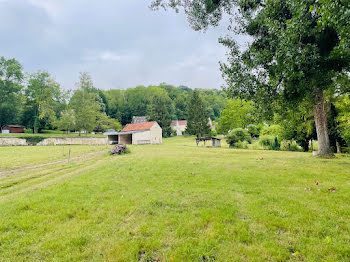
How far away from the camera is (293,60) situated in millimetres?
6586

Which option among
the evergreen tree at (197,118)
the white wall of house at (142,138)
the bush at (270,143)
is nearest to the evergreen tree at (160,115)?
the evergreen tree at (197,118)

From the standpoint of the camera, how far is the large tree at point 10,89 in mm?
42406

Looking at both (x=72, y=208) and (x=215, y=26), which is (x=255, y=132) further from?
(x=72, y=208)

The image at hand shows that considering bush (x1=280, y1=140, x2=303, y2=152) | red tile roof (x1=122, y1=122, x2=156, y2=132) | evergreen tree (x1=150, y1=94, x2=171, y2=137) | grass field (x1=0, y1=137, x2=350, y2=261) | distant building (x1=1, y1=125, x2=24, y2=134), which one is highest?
evergreen tree (x1=150, y1=94, x2=171, y2=137)

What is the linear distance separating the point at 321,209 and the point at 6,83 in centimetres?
6061

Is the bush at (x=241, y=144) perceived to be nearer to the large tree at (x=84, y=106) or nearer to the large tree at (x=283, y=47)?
the large tree at (x=283, y=47)

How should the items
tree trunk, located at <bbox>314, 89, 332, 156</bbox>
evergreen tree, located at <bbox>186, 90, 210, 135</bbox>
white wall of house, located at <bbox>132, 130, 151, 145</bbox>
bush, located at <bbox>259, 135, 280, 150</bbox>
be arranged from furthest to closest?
evergreen tree, located at <bbox>186, 90, 210, 135</bbox>
white wall of house, located at <bbox>132, 130, 151, 145</bbox>
bush, located at <bbox>259, 135, 280, 150</bbox>
tree trunk, located at <bbox>314, 89, 332, 156</bbox>

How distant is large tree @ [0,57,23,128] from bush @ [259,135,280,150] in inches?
2168

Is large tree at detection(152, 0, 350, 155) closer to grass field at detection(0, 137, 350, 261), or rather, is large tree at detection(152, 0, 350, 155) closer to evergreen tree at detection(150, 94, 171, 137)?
grass field at detection(0, 137, 350, 261)

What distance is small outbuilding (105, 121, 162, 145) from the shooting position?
115 ft

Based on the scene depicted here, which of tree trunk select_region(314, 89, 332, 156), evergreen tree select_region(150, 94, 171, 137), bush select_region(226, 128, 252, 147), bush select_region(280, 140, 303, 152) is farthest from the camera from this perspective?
evergreen tree select_region(150, 94, 171, 137)

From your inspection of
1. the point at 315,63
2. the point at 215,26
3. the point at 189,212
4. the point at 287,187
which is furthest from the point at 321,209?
the point at 215,26

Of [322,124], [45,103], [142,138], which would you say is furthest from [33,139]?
[322,124]

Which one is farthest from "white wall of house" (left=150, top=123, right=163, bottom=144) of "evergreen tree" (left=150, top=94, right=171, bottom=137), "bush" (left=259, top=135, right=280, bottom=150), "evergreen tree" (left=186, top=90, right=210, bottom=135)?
"bush" (left=259, top=135, right=280, bottom=150)
